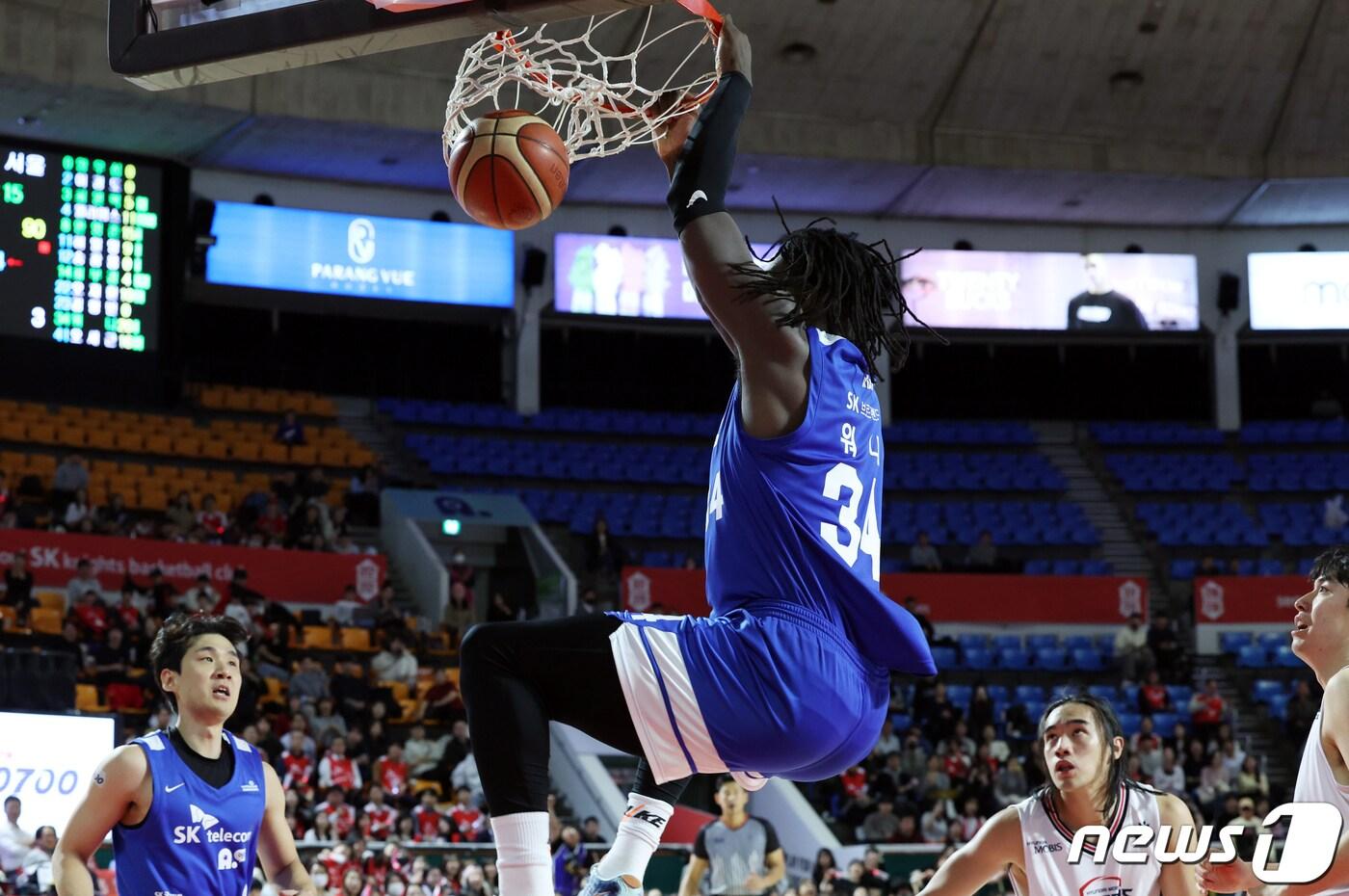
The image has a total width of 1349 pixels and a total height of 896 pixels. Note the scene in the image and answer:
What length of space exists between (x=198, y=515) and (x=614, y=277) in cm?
759

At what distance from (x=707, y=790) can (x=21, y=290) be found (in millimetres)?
9260

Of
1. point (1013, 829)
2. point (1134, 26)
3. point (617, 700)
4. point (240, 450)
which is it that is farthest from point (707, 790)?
point (617, 700)

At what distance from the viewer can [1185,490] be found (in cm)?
2502

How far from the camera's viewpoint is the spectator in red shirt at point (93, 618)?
52.3ft

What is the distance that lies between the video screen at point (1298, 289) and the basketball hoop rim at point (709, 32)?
22228mm

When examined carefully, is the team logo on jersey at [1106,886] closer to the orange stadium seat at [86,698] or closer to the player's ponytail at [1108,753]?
the player's ponytail at [1108,753]

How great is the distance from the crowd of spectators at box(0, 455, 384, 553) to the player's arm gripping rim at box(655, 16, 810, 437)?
15912 mm

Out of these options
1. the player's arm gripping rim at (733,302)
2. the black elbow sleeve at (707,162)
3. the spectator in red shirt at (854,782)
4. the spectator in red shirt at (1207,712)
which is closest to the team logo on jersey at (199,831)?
the player's arm gripping rim at (733,302)

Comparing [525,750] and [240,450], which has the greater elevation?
[240,450]

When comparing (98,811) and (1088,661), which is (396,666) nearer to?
(1088,661)

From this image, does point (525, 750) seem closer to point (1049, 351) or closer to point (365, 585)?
point (365, 585)

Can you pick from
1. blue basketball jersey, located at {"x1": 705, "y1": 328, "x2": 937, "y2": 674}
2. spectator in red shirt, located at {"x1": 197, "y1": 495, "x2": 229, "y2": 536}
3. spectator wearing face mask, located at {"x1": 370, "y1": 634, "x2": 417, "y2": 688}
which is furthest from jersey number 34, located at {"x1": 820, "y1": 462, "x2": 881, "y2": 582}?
spectator in red shirt, located at {"x1": 197, "y1": 495, "x2": 229, "y2": 536}

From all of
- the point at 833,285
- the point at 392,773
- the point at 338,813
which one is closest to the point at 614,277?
the point at 392,773

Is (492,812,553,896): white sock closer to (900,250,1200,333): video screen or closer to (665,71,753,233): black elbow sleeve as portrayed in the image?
(665,71,753,233): black elbow sleeve
